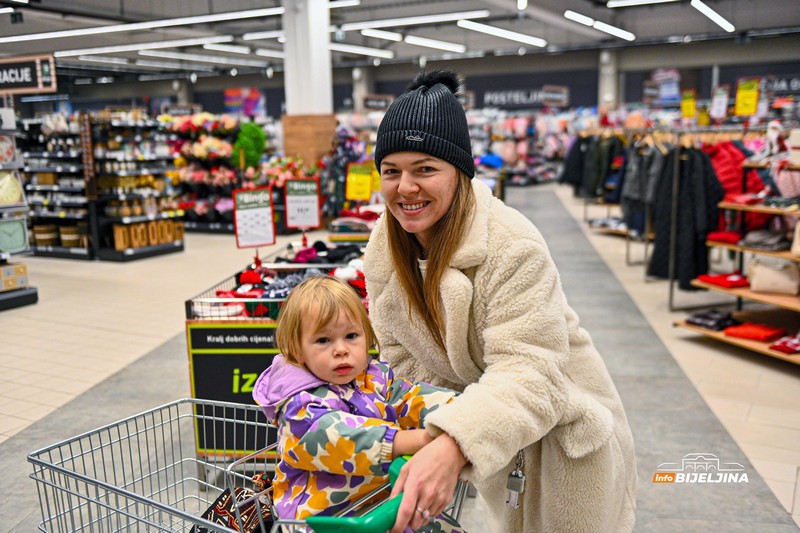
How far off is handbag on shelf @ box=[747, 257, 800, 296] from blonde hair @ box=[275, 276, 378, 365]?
460cm

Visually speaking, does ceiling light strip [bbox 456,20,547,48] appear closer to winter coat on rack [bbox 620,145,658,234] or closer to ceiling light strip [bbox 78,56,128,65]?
winter coat on rack [bbox 620,145,658,234]

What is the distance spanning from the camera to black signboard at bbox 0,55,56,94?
8.11 m

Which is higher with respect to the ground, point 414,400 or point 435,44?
point 435,44

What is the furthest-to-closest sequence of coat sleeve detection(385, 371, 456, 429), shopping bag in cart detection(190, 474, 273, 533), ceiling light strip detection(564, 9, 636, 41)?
ceiling light strip detection(564, 9, 636, 41) < shopping bag in cart detection(190, 474, 273, 533) < coat sleeve detection(385, 371, 456, 429)

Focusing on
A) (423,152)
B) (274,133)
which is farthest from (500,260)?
(274,133)

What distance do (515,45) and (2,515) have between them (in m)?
22.6

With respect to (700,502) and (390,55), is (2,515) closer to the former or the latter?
(700,502)

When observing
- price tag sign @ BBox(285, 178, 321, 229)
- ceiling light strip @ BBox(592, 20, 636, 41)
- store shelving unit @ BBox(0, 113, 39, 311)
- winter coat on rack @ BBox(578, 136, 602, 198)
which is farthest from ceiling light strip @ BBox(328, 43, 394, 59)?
price tag sign @ BBox(285, 178, 321, 229)

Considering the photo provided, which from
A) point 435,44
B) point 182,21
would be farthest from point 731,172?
point 435,44

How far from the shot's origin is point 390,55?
23.9 meters

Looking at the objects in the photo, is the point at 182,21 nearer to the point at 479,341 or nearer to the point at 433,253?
the point at 433,253

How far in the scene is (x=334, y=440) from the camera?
1.30 metres

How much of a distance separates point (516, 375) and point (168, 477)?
241cm

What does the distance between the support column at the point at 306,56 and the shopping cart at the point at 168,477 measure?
7.62 meters
